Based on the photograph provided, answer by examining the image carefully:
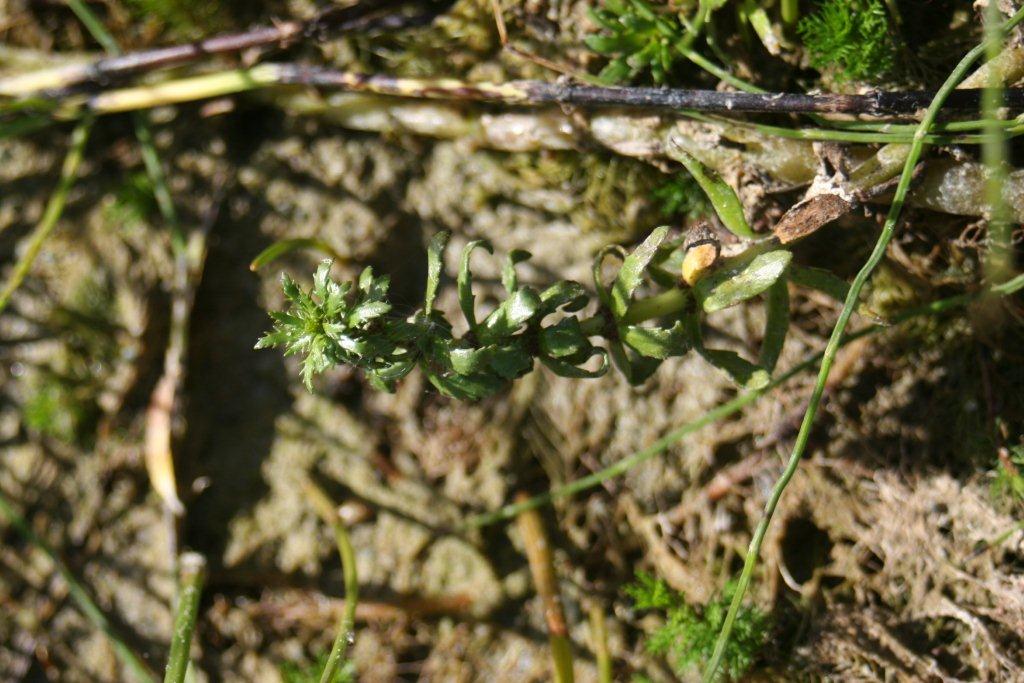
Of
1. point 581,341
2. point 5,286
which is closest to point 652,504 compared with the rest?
point 581,341

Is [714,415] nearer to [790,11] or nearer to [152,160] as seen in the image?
[790,11]

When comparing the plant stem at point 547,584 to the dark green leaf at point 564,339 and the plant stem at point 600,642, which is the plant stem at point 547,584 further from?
the dark green leaf at point 564,339

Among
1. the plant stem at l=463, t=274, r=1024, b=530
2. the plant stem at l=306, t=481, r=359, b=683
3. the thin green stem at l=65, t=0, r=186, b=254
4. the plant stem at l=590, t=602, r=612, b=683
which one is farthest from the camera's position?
the thin green stem at l=65, t=0, r=186, b=254

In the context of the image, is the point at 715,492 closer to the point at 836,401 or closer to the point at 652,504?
the point at 652,504

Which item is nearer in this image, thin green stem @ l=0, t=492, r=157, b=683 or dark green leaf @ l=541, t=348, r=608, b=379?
dark green leaf @ l=541, t=348, r=608, b=379

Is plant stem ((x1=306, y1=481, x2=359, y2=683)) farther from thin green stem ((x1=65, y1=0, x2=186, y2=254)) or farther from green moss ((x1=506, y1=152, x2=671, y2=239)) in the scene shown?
green moss ((x1=506, y1=152, x2=671, y2=239))

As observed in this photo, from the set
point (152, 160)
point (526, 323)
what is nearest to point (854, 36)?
point (526, 323)

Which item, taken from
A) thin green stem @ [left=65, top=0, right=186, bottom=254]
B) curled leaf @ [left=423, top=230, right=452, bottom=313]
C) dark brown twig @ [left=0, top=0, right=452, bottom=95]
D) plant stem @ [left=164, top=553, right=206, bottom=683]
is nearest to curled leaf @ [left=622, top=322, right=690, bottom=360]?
curled leaf @ [left=423, top=230, right=452, bottom=313]
